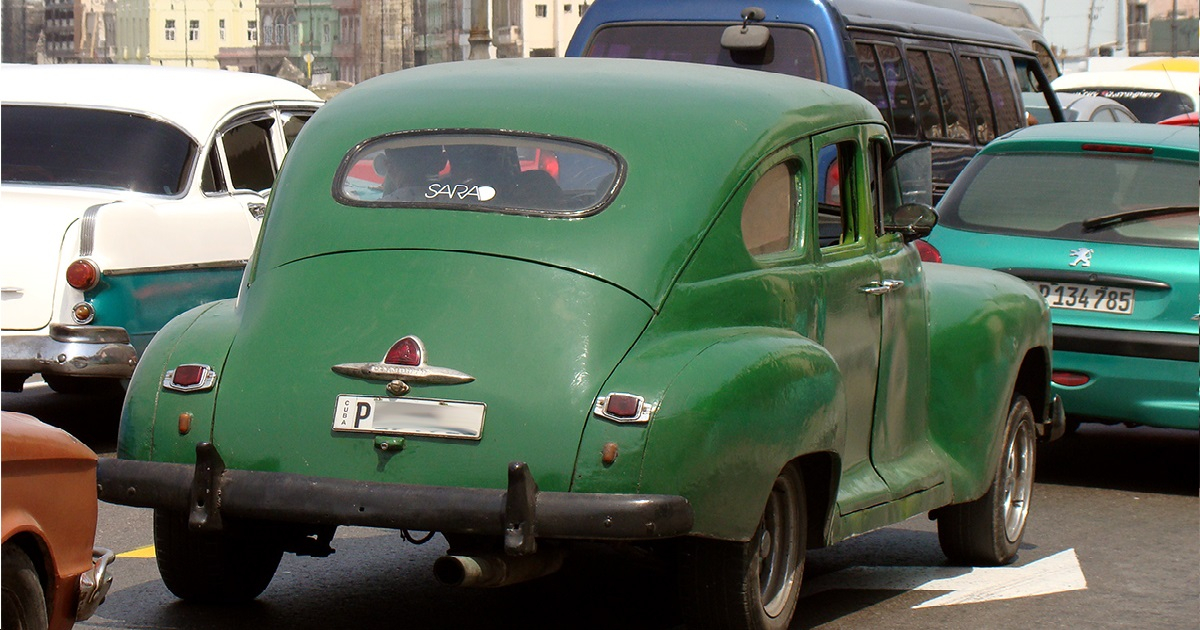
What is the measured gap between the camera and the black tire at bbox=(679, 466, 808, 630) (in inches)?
212

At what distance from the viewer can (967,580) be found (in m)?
7.11

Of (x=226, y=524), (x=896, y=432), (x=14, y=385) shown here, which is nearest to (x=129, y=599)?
(x=226, y=524)

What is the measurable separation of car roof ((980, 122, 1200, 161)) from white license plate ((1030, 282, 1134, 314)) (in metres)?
0.81

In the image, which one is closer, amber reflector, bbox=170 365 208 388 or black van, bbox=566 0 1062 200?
amber reflector, bbox=170 365 208 388

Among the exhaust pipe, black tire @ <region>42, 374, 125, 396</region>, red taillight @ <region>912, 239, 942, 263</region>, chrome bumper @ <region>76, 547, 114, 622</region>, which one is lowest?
black tire @ <region>42, 374, 125, 396</region>

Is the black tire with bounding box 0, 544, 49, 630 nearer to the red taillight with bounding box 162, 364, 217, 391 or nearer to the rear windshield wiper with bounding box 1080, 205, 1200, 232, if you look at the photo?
the red taillight with bounding box 162, 364, 217, 391

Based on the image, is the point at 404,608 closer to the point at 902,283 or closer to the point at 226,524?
the point at 226,524

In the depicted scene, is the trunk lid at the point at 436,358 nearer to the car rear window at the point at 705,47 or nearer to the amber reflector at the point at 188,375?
the amber reflector at the point at 188,375

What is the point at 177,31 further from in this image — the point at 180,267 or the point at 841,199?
the point at 841,199

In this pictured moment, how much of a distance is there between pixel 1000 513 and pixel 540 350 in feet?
9.03

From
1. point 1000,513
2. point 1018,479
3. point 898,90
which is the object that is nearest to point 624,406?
point 1000,513

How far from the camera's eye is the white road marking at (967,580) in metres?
6.82

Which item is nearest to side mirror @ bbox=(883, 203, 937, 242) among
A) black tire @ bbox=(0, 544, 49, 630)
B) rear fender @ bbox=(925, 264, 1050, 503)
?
rear fender @ bbox=(925, 264, 1050, 503)

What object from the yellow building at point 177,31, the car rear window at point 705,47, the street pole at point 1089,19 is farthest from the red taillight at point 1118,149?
the yellow building at point 177,31
